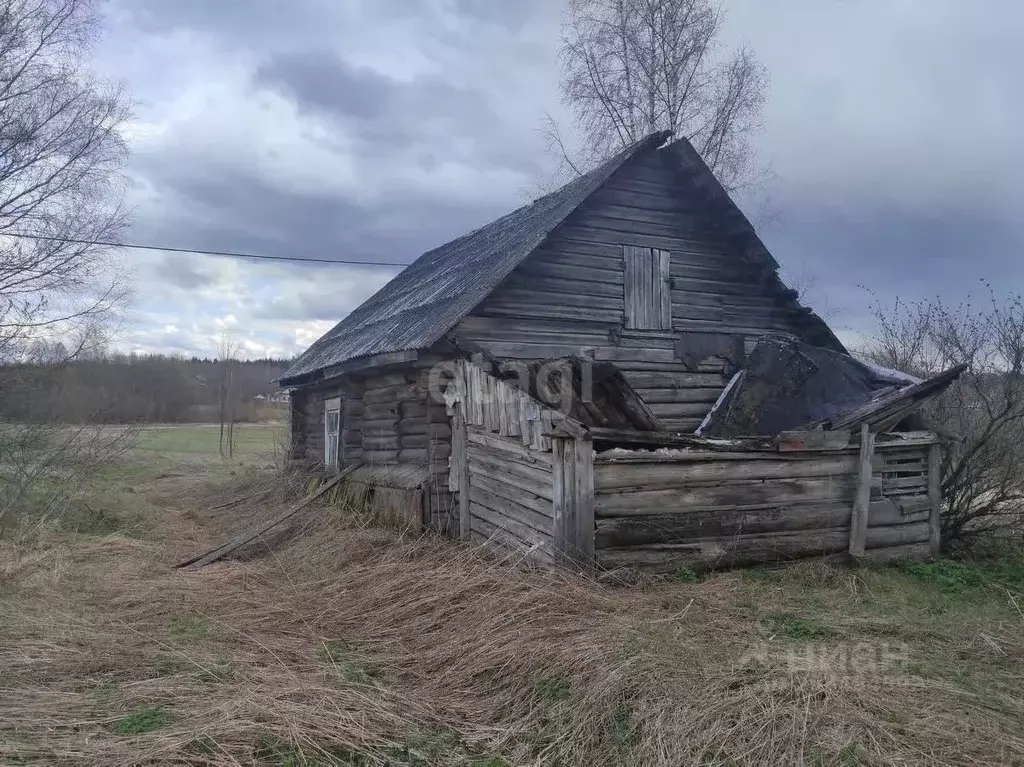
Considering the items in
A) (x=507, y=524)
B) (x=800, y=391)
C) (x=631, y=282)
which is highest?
(x=631, y=282)

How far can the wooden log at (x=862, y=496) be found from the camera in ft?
29.2

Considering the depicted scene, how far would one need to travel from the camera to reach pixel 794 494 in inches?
339

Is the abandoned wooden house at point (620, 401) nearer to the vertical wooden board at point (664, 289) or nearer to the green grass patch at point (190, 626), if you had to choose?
the vertical wooden board at point (664, 289)

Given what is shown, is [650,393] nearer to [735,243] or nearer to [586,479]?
[735,243]

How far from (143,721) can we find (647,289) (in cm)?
897

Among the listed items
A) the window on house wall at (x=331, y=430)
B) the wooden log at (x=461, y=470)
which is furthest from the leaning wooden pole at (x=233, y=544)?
the wooden log at (x=461, y=470)

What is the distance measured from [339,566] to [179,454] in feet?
77.8

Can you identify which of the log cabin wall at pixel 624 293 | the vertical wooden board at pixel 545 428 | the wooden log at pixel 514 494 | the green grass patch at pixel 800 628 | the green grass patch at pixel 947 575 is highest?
the log cabin wall at pixel 624 293

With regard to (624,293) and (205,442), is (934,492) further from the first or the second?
(205,442)

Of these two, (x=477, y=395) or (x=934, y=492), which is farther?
(x=934, y=492)

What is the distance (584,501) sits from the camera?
7355mm

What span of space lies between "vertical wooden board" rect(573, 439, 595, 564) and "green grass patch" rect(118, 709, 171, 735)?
12.9 ft

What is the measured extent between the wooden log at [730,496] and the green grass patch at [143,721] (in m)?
4.23

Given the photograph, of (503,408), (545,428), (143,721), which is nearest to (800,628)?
(545,428)
